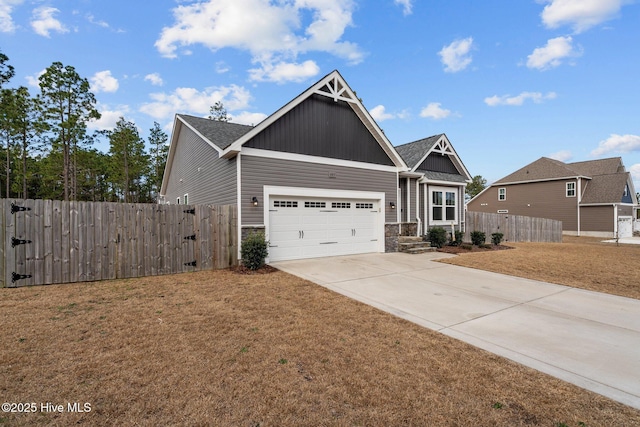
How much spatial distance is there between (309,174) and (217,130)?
16.1 feet

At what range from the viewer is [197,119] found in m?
14.0

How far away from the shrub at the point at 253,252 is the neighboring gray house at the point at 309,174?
0.77 metres

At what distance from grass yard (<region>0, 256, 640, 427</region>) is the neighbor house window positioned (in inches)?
466

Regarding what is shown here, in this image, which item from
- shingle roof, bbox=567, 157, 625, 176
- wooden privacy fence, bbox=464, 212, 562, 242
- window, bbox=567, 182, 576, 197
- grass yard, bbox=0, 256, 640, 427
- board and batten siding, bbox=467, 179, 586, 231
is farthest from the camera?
shingle roof, bbox=567, 157, 625, 176

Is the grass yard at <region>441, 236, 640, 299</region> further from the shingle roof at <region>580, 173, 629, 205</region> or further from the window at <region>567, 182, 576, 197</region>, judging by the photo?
the window at <region>567, 182, 576, 197</region>

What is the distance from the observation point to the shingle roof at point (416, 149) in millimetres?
14945

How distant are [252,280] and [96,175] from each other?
112 feet

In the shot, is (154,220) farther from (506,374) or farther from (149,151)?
(149,151)

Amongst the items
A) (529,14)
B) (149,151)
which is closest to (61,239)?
(529,14)

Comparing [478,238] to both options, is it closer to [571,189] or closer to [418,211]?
[418,211]

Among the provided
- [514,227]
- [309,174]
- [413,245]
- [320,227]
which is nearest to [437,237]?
[413,245]

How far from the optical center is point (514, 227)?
19.6 meters

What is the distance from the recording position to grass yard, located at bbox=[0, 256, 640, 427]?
245 centimetres

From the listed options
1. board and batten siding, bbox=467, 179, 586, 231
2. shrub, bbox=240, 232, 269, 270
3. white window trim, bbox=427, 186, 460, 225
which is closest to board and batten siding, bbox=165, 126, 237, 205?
shrub, bbox=240, 232, 269, 270
